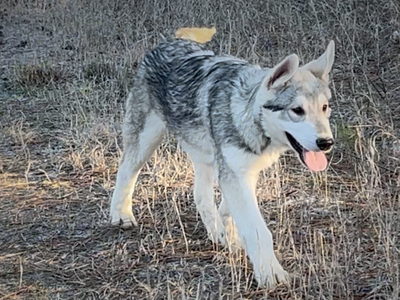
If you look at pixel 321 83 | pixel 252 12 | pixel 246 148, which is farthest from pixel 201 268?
pixel 252 12

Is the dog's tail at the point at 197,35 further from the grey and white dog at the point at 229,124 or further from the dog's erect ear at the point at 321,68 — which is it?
the dog's erect ear at the point at 321,68

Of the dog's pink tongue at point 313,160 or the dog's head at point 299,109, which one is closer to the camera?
the dog's head at point 299,109

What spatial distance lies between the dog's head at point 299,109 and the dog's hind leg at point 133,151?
56.0 inches

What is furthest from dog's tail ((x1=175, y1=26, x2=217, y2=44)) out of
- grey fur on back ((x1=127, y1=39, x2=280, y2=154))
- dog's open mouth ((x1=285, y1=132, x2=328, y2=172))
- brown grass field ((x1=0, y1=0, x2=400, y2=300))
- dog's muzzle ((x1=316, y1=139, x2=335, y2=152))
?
dog's muzzle ((x1=316, y1=139, x2=335, y2=152))

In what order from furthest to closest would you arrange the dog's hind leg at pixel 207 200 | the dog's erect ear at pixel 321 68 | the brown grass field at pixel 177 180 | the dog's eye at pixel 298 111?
the dog's hind leg at pixel 207 200 < the brown grass field at pixel 177 180 < the dog's erect ear at pixel 321 68 < the dog's eye at pixel 298 111

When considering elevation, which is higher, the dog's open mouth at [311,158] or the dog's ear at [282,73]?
the dog's ear at [282,73]

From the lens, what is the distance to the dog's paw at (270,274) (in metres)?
3.81

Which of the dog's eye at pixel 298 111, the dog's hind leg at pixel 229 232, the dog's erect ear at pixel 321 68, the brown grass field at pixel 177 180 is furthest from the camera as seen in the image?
the dog's hind leg at pixel 229 232

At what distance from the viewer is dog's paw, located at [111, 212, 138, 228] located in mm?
5008

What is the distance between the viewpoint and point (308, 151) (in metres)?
3.75

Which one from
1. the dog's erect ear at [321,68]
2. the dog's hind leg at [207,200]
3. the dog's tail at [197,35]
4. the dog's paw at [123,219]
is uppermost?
the dog's erect ear at [321,68]

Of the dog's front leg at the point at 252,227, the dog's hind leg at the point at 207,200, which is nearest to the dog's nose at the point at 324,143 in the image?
the dog's front leg at the point at 252,227

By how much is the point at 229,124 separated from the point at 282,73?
55 cm

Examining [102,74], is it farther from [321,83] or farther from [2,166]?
[321,83]
